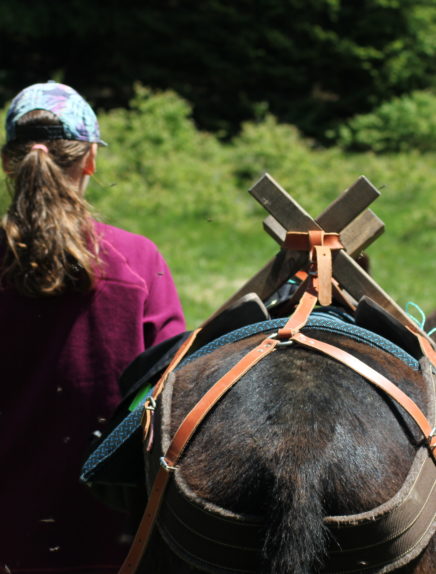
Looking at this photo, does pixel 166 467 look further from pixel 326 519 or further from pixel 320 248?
pixel 320 248

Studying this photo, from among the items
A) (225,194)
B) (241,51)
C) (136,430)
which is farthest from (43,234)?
(241,51)

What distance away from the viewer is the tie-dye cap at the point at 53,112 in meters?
2.57

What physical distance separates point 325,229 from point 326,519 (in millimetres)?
987

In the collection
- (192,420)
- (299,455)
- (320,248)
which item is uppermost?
(320,248)

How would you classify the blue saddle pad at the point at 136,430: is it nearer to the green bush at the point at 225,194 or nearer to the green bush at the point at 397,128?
the green bush at the point at 225,194

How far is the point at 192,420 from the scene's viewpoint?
1.77 metres

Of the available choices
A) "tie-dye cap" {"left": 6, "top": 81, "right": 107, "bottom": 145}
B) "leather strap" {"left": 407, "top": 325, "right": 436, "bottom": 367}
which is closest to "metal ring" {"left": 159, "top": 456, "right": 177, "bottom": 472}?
"leather strap" {"left": 407, "top": 325, "right": 436, "bottom": 367}

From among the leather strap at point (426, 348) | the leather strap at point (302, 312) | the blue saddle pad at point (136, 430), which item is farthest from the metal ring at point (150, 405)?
the leather strap at point (426, 348)

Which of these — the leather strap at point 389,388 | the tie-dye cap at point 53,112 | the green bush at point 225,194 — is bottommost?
the green bush at point 225,194

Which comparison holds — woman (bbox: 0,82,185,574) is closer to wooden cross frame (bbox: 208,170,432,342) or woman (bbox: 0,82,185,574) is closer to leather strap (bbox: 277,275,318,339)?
wooden cross frame (bbox: 208,170,432,342)

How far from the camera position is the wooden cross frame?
7.47ft

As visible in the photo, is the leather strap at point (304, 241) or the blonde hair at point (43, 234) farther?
the blonde hair at point (43, 234)

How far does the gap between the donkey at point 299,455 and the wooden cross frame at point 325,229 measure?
49 cm

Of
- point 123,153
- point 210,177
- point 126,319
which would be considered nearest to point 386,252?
point 210,177
